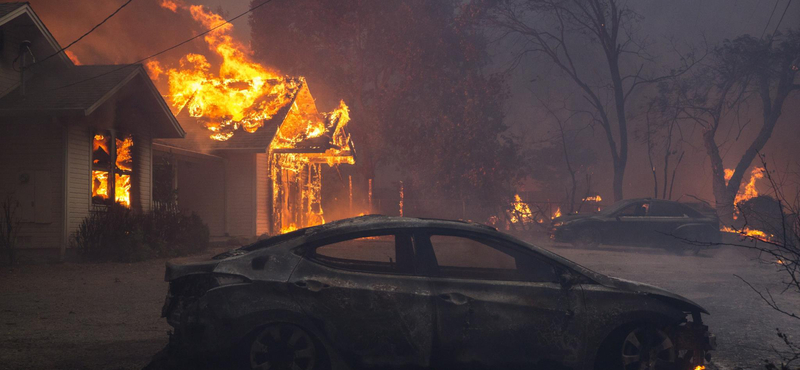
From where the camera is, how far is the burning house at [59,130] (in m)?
14.8

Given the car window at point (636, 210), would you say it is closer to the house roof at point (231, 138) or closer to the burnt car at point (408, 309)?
the house roof at point (231, 138)

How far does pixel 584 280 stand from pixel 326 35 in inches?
1342

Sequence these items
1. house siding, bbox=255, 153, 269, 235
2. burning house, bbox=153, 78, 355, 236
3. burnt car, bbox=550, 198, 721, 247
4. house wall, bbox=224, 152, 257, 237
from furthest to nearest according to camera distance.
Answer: house siding, bbox=255, 153, 269, 235 < house wall, bbox=224, 152, 257, 237 < burning house, bbox=153, 78, 355, 236 < burnt car, bbox=550, 198, 721, 247

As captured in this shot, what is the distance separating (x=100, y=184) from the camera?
16281 millimetres

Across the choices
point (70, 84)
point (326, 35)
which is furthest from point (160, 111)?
point (326, 35)

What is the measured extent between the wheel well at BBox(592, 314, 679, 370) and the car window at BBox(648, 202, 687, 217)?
16094 millimetres

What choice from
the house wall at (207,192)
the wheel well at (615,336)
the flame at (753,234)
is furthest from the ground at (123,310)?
the house wall at (207,192)

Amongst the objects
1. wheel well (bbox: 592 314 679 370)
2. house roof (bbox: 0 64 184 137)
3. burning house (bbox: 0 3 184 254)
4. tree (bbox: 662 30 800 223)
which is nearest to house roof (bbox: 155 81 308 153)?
burning house (bbox: 0 3 184 254)

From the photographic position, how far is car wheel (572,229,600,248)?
20.8 metres

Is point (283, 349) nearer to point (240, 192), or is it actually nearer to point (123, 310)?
point (123, 310)

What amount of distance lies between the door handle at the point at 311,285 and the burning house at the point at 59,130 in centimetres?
1111

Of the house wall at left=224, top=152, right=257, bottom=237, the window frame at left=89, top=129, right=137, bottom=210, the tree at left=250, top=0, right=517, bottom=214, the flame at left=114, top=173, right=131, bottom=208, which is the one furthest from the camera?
the tree at left=250, top=0, right=517, bottom=214

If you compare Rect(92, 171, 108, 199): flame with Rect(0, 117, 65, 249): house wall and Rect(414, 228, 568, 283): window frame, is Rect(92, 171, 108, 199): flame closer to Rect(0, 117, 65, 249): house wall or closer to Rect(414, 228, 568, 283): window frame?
Rect(0, 117, 65, 249): house wall

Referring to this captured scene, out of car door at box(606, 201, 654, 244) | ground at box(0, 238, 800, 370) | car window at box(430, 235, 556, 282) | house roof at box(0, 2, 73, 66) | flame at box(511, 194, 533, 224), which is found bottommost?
ground at box(0, 238, 800, 370)
